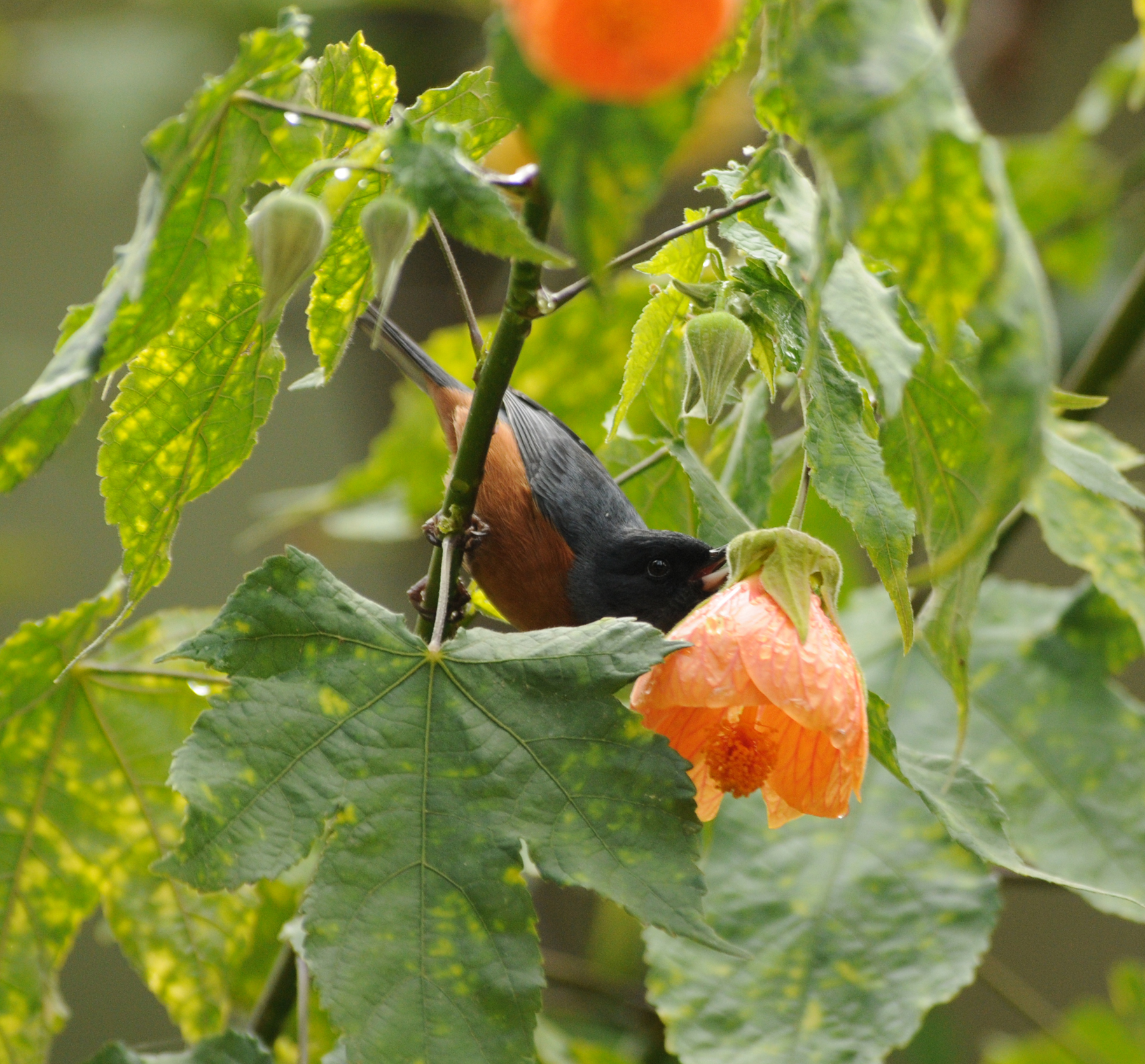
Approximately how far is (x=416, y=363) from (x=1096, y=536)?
3.29 feet

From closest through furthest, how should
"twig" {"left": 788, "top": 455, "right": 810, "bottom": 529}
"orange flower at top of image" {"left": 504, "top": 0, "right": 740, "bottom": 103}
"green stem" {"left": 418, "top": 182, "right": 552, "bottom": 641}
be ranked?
"orange flower at top of image" {"left": 504, "top": 0, "right": 740, "bottom": 103} < "green stem" {"left": 418, "top": 182, "right": 552, "bottom": 641} < "twig" {"left": 788, "top": 455, "right": 810, "bottom": 529}

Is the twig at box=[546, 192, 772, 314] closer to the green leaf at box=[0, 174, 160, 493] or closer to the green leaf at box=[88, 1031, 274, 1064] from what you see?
the green leaf at box=[0, 174, 160, 493]

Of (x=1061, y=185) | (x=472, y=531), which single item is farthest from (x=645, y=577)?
(x=1061, y=185)

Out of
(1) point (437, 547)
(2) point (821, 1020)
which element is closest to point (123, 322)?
(1) point (437, 547)

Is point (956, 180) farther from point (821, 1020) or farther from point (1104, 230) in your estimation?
point (1104, 230)

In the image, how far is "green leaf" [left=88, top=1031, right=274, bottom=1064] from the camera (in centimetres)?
111

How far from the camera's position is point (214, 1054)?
44.3 inches

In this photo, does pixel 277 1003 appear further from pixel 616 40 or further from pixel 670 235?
pixel 616 40

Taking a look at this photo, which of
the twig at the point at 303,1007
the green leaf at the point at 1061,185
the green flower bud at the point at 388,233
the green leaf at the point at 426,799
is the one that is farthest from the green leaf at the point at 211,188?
the green leaf at the point at 1061,185

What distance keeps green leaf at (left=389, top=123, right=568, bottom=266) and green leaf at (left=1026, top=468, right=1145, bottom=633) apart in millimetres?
875

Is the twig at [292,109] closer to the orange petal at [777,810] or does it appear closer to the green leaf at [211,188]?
the green leaf at [211,188]

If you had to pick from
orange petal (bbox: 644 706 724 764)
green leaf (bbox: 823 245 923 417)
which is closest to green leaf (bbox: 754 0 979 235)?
green leaf (bbox: 823 245 923 417)

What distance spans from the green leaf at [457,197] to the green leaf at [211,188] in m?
0.12

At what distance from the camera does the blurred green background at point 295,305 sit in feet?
8.04
